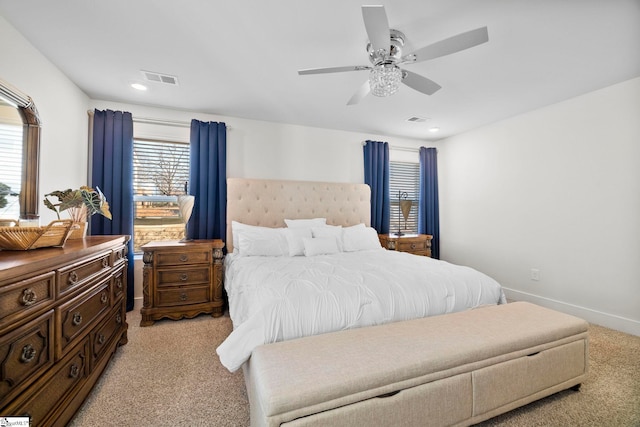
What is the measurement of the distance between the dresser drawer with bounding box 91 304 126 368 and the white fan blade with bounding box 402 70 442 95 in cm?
281

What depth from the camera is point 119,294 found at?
215 cm

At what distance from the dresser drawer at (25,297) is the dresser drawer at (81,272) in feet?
0.26

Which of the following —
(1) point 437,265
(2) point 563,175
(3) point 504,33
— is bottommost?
(1) point 437,265

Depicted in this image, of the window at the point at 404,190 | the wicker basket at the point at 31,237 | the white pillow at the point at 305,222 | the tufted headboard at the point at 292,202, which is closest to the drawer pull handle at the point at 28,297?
the wicker basket at the point at 31,237

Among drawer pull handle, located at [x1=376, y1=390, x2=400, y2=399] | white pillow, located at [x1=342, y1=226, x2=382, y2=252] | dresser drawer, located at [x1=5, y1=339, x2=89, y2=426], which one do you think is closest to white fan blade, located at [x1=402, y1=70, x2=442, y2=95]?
white pillow, located at [x1=342, y1=226, x2=382, y2=252]

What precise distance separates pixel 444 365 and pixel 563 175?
310 centimetres

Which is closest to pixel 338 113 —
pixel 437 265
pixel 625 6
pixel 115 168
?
pixel 437 265

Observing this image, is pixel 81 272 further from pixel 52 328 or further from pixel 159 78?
pixel 159 78

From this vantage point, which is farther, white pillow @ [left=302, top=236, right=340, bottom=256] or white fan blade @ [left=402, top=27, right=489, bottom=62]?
white pillow @ [left=302, top=236, right=340, bottom=256]

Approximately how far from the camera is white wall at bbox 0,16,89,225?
1.85m

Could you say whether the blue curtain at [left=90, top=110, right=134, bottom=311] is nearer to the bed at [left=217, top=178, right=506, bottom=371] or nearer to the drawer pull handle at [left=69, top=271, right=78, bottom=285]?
the bed at [left=217, top=178, right=506, bottom=371]

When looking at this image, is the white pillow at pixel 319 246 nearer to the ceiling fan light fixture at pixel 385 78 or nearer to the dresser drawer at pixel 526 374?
the ceiling fan light fixture at pixel 385 78

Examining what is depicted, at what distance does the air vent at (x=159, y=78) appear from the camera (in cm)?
246

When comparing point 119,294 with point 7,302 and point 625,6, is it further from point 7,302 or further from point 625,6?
point 625,6
